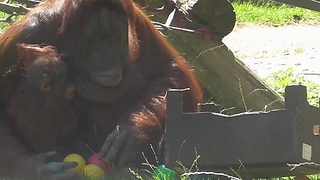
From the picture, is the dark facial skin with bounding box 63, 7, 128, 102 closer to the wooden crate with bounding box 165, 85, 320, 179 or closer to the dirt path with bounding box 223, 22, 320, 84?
the wooden crate with bounding box 165, 85, 320, 179

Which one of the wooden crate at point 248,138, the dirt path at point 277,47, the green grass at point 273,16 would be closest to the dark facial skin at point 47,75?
the wooden crate at point 248,138

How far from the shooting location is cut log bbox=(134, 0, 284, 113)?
154 inches

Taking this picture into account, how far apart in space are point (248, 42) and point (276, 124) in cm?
614

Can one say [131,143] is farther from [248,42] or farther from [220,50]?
[248,42]

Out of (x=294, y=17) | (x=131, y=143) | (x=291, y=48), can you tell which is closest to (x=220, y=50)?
(x=131, y=143)

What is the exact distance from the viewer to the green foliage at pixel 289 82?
15.1 ft

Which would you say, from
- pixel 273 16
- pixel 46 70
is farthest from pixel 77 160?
pixel 273 16

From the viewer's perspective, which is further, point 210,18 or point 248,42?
point 248,42

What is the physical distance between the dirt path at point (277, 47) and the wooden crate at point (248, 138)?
10.6ft

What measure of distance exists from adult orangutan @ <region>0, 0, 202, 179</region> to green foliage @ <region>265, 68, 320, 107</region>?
152 centimetres

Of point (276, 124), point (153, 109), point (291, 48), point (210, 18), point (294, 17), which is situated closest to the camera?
point (276, 124)

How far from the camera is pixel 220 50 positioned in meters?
4.02

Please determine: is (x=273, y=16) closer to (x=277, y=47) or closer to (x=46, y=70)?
(x=277, y=47)

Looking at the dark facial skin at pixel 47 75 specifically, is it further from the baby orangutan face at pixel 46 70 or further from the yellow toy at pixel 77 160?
the yellow toy at pixel 77 160
